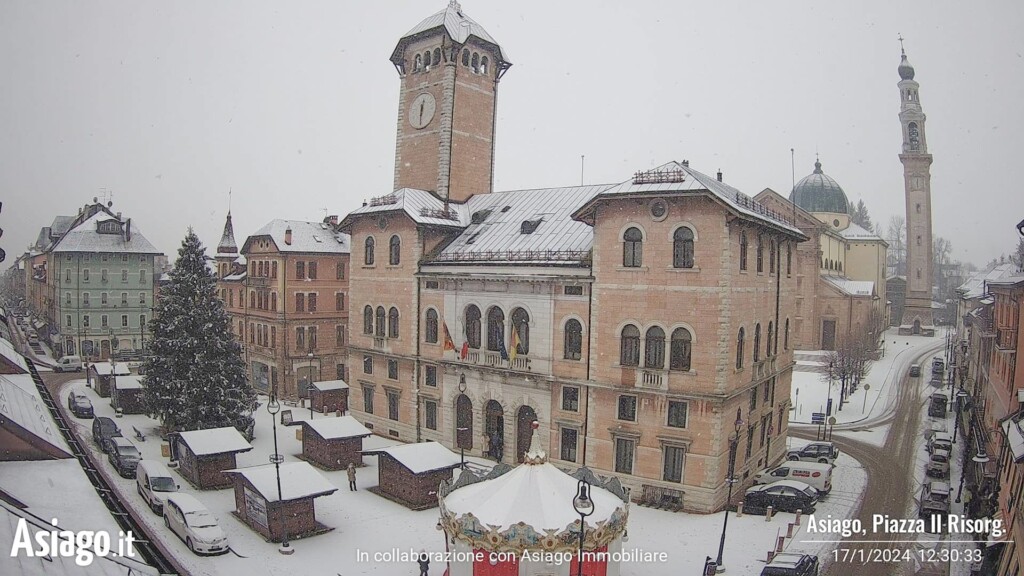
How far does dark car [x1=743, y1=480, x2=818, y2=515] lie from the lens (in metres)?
30.3

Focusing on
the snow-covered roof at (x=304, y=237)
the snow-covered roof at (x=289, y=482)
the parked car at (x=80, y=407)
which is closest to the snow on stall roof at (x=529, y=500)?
the snow-covered roof at (x=289, y=482)

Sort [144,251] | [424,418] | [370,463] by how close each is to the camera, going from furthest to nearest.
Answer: [144,251]
[424,418]
[370,463]

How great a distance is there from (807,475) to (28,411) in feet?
102

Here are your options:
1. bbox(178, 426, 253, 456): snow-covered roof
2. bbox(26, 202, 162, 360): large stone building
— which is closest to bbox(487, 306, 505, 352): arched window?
bbox(178, 426, 253, 456): snow-covered roof

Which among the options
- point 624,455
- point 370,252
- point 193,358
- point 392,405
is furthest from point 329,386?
point 624,455

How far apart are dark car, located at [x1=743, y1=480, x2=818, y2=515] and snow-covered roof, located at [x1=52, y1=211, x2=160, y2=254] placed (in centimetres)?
6032

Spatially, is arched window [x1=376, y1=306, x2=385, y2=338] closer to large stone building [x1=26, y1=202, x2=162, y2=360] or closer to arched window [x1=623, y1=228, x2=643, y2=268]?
arched window [x1=623, y1=228, x2=643, y2=268]

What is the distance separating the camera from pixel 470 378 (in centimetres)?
3825

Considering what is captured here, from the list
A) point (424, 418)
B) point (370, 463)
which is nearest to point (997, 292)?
point (424, 418)

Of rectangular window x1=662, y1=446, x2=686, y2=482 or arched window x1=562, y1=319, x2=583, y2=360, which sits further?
arched window x1=562, y1=319, x2=583, y2=360

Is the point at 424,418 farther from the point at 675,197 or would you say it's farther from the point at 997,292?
the point at 997,292

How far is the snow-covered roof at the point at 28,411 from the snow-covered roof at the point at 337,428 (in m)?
18.3

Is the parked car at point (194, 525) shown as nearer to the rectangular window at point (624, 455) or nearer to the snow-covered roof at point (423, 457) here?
the snow-covered roof at point (423, 457)

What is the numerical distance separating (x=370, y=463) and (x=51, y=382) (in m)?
35.6
